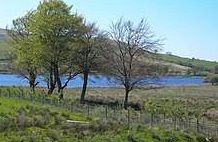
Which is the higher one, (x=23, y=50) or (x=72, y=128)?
(x=23, y=50)

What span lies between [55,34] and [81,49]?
3.64 meters

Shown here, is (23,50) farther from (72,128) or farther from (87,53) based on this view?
(72,128)

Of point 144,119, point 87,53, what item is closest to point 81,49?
point 87,53

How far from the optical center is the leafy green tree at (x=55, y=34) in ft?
199

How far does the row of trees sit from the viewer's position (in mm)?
60156

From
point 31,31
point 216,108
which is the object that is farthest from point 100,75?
point 216,108

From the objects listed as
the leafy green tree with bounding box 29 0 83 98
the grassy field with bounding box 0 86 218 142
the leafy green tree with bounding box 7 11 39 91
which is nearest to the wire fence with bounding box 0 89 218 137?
→ the grassy field with bounding box 0 86 218 142

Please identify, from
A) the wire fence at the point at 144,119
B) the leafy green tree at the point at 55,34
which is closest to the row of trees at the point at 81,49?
the leafy green tree at the point at 55,34

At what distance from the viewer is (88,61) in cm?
6109

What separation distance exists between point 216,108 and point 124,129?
34.4 metres

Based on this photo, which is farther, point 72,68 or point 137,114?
point 72,68

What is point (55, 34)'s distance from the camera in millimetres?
61031

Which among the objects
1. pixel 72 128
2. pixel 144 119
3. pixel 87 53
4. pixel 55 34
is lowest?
pixel 72 128

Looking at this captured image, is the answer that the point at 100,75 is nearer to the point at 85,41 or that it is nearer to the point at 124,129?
the point at 85,41
